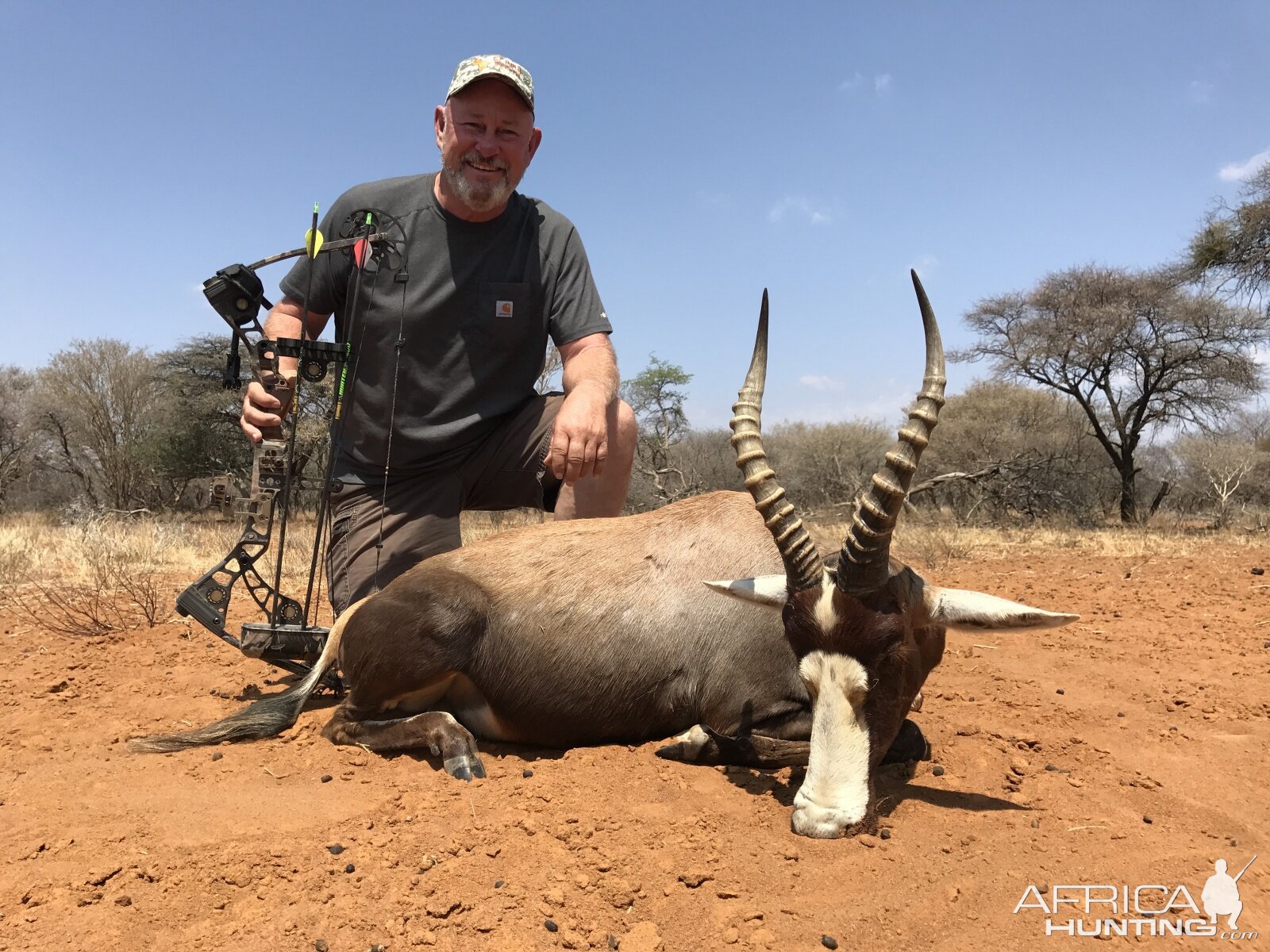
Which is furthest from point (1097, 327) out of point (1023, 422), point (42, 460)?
point (42, 460)

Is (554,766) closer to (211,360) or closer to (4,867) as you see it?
(4,867)

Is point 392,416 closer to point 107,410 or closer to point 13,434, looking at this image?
point 107,410

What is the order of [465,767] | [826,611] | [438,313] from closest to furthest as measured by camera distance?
[826,611] → [465,767] → [438,313]

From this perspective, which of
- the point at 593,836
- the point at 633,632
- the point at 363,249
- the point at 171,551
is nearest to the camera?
the point at 593,836

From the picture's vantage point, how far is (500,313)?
5.43m

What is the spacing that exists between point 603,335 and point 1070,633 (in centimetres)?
425

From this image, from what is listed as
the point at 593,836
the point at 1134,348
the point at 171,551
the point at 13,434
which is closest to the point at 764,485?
the point at 593,836

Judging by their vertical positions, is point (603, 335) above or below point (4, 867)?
above

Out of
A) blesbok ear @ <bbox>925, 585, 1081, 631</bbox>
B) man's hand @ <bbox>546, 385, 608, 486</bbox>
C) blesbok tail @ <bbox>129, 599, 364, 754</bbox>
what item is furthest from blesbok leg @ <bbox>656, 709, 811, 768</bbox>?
blesbok tail @ <bbox>129, 599, 364, 754</bbox>

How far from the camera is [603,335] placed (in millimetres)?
5387

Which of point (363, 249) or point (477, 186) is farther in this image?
point (477, 186)

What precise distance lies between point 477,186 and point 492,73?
0.67m

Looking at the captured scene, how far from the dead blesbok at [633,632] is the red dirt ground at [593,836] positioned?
163 mm

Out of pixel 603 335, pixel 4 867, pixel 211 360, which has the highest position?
pixel 211 360
